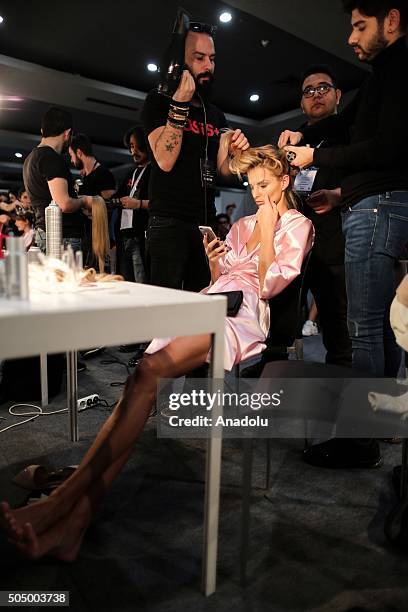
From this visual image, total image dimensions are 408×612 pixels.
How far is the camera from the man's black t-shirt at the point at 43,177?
2.51m

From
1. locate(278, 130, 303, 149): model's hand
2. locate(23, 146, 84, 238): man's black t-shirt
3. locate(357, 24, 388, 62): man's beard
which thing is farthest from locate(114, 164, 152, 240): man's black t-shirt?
locate(357, 24, 388, 62): man's beard

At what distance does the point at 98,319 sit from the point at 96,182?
2.78m

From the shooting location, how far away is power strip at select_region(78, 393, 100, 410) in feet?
7.33

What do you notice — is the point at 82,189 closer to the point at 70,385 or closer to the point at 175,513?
the point at 70,385

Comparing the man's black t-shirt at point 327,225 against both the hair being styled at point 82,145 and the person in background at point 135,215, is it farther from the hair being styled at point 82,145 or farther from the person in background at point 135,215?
the hair being styled at point 82,145

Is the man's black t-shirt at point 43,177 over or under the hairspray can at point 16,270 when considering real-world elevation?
over

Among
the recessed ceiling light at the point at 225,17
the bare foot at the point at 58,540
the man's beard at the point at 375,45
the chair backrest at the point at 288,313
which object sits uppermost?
the recessed ceiling light at the point at 225,17

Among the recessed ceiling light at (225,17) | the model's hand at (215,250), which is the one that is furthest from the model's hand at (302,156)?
the recessed ceiling light at (225,17)

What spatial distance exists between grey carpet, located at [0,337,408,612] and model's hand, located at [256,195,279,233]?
2.83 ft

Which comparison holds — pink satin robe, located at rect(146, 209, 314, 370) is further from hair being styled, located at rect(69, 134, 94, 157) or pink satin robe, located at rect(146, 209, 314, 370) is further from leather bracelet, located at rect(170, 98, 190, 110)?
hair being styled, located at rect(69, 134, 94, 157)

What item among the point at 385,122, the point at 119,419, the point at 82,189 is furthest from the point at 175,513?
the point at 82,189

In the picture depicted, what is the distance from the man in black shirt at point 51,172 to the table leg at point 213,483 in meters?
1.89

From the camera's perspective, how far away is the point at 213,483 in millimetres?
992

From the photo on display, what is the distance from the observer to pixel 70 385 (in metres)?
1.82
